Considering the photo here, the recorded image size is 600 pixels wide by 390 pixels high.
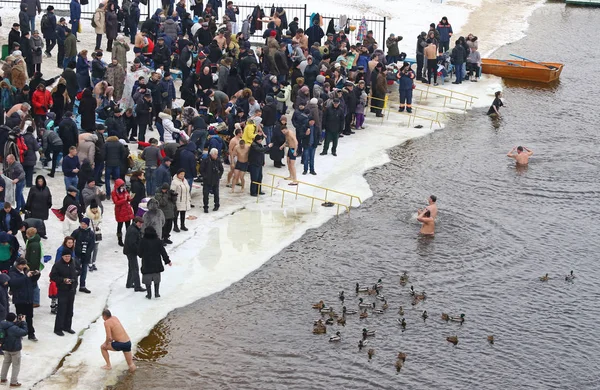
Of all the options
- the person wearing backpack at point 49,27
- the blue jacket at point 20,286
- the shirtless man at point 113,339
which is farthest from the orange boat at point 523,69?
the blue jacket at point 20,286

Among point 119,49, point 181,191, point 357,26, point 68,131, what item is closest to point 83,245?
point 181,191

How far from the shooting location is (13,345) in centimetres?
1892

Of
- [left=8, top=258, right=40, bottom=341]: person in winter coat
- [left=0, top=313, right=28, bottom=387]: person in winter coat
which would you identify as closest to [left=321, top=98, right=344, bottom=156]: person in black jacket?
[left=8, top=258, right=40, bottom=341]: person in winter coat

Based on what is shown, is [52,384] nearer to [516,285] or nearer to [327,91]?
[516,285]

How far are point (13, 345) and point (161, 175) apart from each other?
26.9 ft

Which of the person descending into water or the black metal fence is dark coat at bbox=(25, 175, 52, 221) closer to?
the person descending into water

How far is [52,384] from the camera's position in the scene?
1938cm

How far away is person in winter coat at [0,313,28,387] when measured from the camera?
18.9m

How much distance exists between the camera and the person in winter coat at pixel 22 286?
20297 millimetres

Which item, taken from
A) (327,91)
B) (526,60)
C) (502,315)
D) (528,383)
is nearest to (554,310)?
(502,315)

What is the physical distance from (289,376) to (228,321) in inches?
99.5

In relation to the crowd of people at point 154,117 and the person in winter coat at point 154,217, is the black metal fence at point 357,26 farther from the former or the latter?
the person in winter coat at point 154,217

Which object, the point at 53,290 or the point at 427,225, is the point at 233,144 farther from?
the point at 53,290

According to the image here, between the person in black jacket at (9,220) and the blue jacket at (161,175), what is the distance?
14.4 ft
